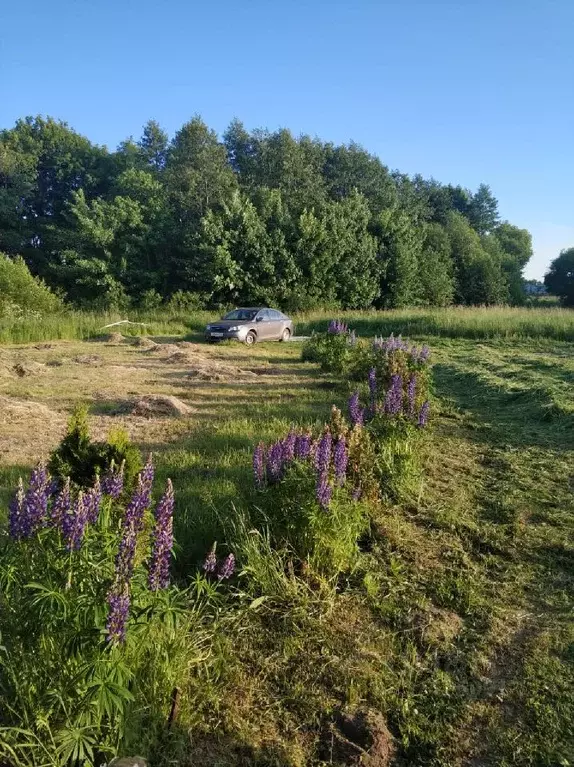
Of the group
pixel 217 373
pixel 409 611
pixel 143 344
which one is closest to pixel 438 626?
pixel 409 611

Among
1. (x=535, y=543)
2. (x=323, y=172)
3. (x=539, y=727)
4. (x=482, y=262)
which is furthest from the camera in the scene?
(x=323, y=172)

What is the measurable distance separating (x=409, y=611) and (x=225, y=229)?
110ft

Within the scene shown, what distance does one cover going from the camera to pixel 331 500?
380 cm

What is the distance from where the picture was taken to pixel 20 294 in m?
25.9

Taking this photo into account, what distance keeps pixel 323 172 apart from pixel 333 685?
60.3 meters

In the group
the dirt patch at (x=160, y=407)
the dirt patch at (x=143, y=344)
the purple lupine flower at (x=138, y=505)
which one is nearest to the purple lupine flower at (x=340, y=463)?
the purple lupine flower at (x=138, y=505)

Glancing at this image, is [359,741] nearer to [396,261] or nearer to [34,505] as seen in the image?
[34,505]

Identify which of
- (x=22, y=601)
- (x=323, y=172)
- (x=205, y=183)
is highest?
(x=323, y=172)

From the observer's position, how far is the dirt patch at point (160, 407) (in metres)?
8.81

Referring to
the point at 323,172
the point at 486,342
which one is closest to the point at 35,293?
the point at 486,342

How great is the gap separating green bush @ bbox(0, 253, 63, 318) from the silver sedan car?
9.46 metres

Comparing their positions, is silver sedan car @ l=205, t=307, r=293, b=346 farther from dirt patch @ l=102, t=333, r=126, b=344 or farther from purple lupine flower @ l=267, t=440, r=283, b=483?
purple lupine flower @ l=267, t=440, r=283, b=483

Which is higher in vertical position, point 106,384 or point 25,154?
point 25,154

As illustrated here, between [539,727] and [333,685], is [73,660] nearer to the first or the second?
[333,685]
